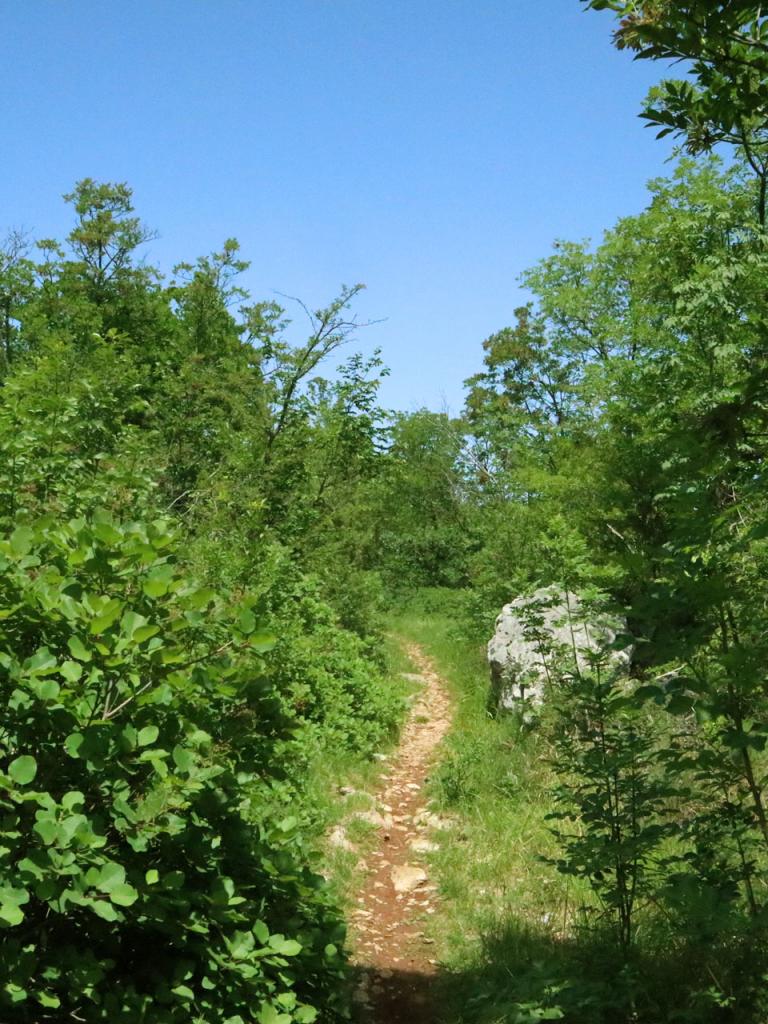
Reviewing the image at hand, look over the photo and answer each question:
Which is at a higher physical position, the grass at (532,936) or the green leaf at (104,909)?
the green leaf at (104,909)

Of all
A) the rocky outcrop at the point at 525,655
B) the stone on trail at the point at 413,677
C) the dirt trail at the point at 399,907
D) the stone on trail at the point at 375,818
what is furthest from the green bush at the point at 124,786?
the stone on trail at the point at 413,677

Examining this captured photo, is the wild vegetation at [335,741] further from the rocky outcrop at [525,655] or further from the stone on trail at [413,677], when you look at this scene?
the stone on trail at [413,677]

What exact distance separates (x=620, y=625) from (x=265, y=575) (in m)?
3.45

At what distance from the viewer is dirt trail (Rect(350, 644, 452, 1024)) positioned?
458 centimetres

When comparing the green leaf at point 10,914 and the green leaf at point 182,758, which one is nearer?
the green leaf at point 10,914

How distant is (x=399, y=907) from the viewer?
5738mm

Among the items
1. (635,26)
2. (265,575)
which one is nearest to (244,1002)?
(635,26)

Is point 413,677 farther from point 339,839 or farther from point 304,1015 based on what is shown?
point 304,1015

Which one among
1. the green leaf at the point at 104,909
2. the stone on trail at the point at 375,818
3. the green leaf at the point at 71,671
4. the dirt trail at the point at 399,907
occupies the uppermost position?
the green leaf at the point at 71,671

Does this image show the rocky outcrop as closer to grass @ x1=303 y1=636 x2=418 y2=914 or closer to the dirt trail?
the dirt trail

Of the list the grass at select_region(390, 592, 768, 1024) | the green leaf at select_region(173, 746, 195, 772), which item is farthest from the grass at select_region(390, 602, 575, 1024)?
the green leaf at select_region(173, 746, 195, 772)

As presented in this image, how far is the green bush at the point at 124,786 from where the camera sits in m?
2.30

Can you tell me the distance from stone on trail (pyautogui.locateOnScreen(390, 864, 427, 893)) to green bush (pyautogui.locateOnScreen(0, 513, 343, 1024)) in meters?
3.20

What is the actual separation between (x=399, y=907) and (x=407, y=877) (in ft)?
1.40
